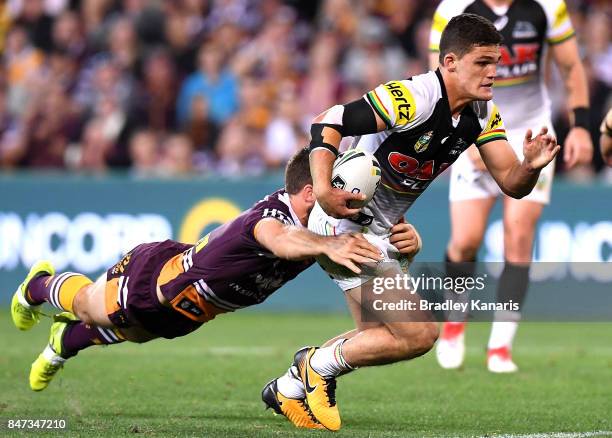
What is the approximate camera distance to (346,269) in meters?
6.34

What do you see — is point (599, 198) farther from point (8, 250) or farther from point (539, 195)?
point (8, 250)

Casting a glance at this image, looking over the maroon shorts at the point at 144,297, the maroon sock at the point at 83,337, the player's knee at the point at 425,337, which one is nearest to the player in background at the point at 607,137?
the player's knee at the point at 425,337

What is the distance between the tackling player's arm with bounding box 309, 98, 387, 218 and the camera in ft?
Result: 19.4

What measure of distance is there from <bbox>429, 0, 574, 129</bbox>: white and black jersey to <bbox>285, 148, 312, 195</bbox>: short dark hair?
2.83m

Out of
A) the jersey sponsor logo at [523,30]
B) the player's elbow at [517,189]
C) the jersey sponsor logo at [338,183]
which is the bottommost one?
the player's elbow at [517,189]

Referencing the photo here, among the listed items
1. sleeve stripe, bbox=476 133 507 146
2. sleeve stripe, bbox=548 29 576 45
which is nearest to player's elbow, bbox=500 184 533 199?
sleeve stripe, bbox=476 133 507 146

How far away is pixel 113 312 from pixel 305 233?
156 cm

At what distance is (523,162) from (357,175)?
113cm

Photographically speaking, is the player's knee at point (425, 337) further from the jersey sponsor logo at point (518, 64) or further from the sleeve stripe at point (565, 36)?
the sleeve stripe at point (565, 36)

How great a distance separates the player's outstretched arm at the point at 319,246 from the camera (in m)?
5.65

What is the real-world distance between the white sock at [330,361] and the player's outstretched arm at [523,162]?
1277mm

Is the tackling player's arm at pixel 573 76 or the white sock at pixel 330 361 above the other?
the tackling player's arm at pixel 573 76

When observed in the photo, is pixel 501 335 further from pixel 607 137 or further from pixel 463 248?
pixel 607 137

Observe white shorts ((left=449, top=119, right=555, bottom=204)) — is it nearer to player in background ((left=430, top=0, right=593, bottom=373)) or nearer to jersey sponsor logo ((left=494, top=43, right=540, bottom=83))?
player in background ((left=430, top=0, right=593, bottom=373))
